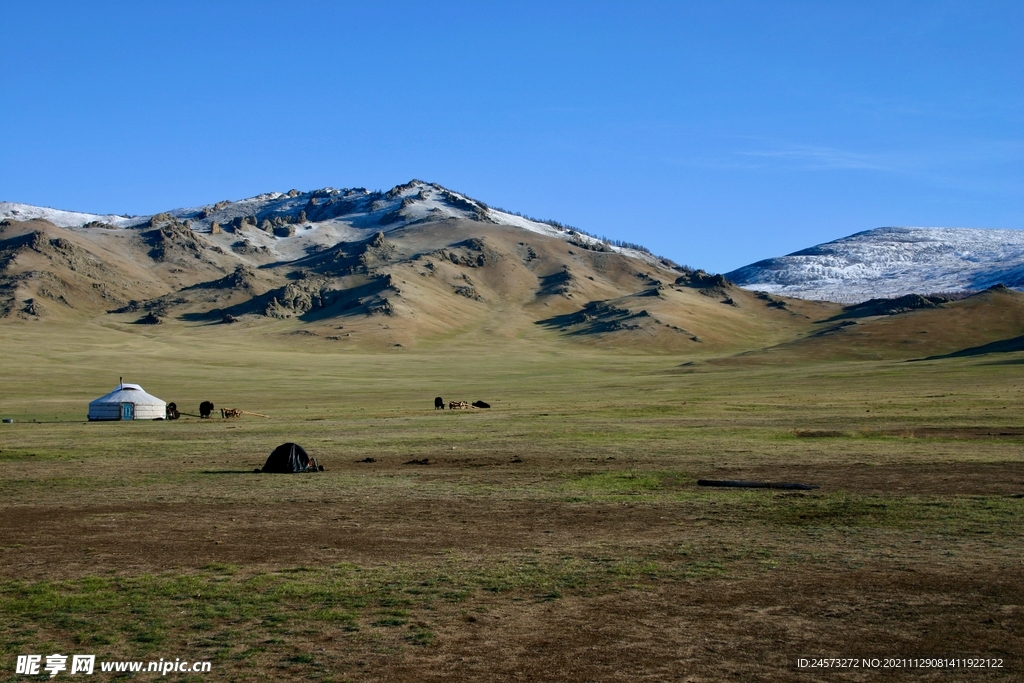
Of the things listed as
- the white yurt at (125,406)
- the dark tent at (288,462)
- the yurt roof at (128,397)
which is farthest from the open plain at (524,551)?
the yurt roof at (128,397)

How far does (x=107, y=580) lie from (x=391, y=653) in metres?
6.48

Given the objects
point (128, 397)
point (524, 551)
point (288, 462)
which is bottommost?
point (524, 551)

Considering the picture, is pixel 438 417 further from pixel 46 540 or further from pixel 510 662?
pixel 510 662

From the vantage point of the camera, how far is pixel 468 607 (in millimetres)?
14562

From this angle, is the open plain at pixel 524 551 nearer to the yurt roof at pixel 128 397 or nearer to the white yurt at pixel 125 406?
the white yurt at pixel 125 406

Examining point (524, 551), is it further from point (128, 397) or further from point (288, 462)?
point (128, 397)

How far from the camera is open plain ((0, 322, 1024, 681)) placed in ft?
41.4

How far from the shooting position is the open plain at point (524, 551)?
1262 cm

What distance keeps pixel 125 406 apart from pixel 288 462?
3632 centimetres

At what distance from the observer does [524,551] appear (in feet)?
60.8

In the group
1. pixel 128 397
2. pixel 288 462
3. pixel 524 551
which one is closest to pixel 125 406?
pixel 128 397

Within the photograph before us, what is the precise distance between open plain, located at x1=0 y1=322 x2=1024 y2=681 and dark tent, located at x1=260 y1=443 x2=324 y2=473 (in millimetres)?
1017

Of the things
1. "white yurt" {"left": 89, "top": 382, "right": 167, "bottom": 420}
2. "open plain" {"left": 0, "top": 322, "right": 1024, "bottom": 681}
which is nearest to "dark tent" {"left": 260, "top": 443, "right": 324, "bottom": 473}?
"open plain" {"left": 0, "top": 322, "right": 1024, "bottom": 681}

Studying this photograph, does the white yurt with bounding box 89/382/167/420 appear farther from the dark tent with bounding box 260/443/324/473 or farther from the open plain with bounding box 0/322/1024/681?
the dark tent with bounding box 260/443/324/473
